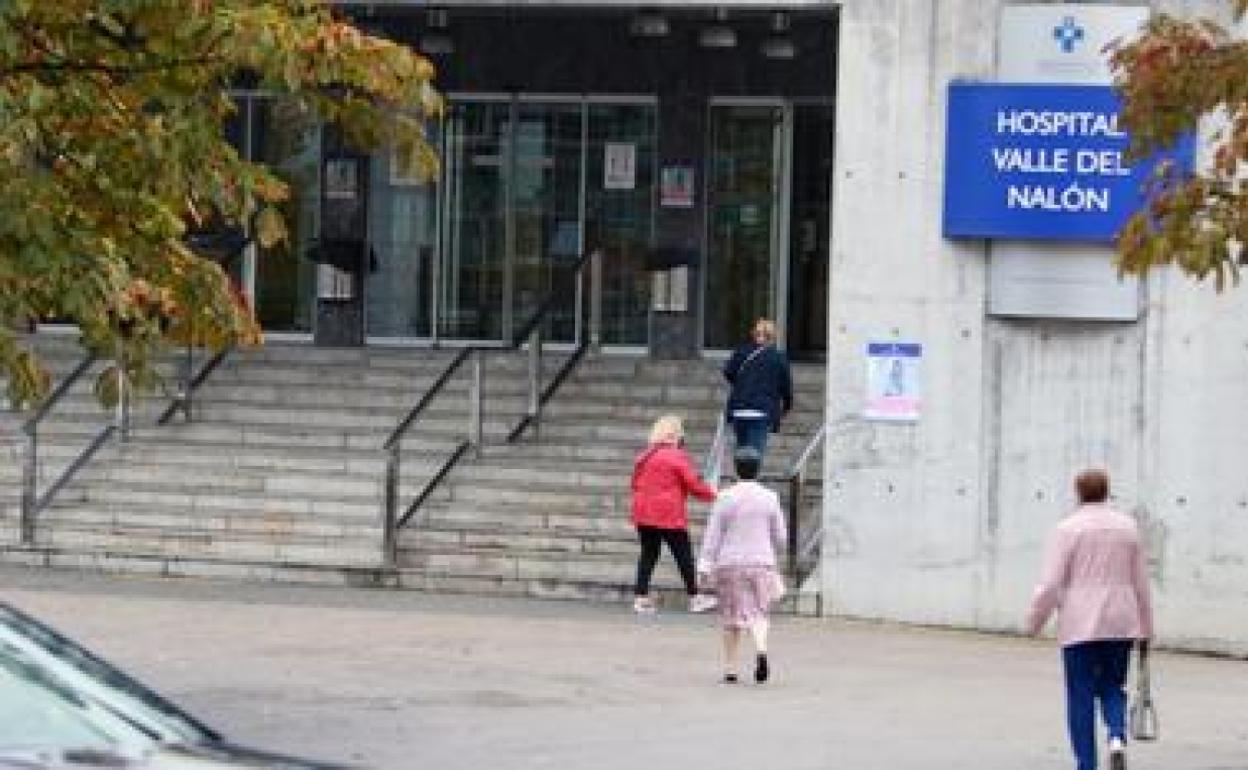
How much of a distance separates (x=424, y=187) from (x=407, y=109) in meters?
16.8

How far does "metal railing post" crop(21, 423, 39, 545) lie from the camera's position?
946 inches

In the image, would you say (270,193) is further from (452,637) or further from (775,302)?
(775,302)

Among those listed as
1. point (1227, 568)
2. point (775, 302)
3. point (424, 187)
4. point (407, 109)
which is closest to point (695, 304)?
point (775, 302)

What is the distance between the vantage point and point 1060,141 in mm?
22156

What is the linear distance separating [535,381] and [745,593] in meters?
8.71

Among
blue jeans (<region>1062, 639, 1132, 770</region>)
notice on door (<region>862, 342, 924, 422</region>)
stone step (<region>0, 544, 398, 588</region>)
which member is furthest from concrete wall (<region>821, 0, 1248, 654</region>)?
blue jeans (<region>1062, 639, 1132, 770</region>)

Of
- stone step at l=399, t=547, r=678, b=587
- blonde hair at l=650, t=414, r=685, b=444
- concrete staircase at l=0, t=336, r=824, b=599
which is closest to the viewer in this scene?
blonde hair at l=650, t=414, r=685, b=444

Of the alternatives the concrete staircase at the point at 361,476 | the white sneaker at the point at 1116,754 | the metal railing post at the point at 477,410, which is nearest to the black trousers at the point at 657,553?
the concrete staircase at the point at 361,476

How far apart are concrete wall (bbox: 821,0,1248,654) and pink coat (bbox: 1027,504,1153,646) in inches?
310

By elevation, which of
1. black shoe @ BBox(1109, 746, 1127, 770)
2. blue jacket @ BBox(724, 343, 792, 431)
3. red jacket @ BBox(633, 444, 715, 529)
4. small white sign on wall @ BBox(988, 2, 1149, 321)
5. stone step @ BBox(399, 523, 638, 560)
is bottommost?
stone step @ BBox(399, 523, 638, 560)

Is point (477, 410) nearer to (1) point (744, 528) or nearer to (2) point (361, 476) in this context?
(2) point (361, 476)

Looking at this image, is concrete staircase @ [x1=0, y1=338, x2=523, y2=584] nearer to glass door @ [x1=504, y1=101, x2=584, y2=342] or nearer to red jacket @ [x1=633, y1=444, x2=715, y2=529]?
glass door @ [x1=504, y1=101, x2=584, y2=342]

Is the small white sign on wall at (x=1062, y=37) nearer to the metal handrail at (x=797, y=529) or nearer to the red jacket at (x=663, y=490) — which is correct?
the metal handrail at (x=797, y=529)

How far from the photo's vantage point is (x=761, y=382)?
23891 mm
